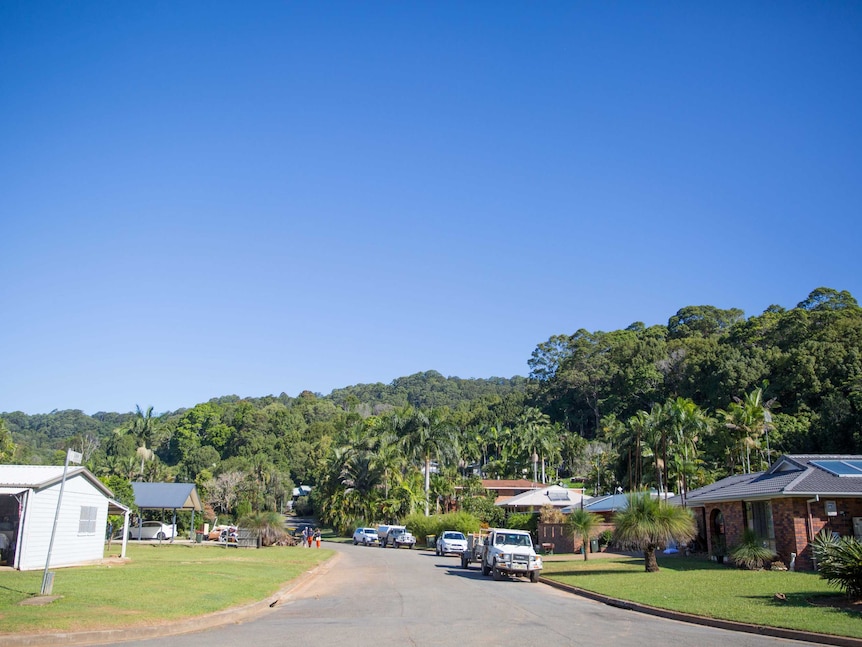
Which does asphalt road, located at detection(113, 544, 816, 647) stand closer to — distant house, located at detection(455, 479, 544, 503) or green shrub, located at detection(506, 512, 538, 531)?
green shrub, located at detection(506, 512, 538, 531)

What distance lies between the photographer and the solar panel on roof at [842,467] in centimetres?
2856

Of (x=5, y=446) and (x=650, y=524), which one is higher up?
(x=5, y=446)

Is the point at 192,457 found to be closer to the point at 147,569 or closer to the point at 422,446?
the point at 422,446

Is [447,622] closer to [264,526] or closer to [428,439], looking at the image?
[264,526]

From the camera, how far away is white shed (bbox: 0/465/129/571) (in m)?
25.7

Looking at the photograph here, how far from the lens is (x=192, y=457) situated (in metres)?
119

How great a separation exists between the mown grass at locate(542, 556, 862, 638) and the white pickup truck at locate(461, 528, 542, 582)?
117 centimetres

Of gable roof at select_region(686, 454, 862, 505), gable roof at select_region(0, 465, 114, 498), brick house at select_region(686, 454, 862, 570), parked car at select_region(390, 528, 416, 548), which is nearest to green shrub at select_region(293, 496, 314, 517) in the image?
parked car at select_region(390, 528, 416, 548)

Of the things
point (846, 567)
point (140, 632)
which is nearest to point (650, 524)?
point (846, 567)

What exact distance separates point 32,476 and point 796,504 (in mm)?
29262

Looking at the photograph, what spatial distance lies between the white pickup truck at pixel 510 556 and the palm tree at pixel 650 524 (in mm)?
3437

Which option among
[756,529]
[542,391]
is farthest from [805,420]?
[542,391]

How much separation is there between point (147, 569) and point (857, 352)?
65.8 m

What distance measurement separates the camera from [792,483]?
1080 inches
